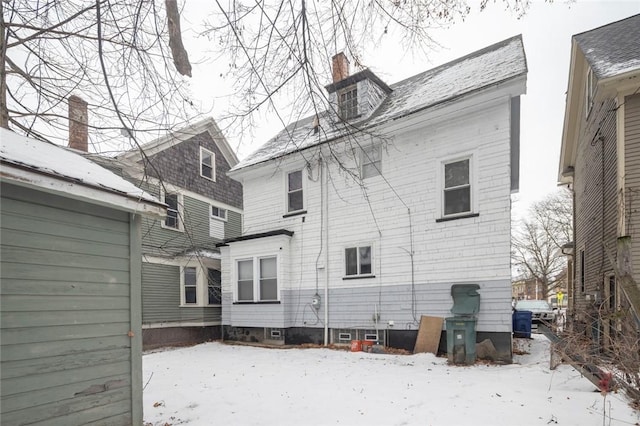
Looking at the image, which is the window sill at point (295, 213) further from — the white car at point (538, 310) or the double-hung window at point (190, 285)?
the white car at point (538, 310)

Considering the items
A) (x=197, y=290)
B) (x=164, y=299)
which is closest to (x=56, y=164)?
(x=164, y=299)

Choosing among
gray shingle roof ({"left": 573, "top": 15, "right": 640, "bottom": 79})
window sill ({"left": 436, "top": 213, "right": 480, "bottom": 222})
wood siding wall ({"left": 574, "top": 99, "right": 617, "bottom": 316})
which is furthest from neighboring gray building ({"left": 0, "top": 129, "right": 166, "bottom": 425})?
gray shingle roof ({"left": 573, "top": 15, "right": 640, "bottom": 79})

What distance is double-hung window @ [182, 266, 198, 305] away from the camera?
47.3ft

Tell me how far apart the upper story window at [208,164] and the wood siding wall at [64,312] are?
39.9ft

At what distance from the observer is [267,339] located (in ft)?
39.7

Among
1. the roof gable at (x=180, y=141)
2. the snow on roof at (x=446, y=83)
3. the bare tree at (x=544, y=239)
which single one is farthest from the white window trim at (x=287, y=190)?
the bare tree at (x=544, y=239)

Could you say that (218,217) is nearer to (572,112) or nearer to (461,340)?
(461,340)

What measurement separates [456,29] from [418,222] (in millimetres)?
6072

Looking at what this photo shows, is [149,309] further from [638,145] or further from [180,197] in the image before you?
[638,145]

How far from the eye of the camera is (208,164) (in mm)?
16188

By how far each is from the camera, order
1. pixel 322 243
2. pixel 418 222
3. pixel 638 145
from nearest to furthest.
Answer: pixel 638 145
pixel 418 222
pixel 322 243

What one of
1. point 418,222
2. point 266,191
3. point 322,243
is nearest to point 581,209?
point 418,222

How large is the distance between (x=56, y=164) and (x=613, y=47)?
11161 mm

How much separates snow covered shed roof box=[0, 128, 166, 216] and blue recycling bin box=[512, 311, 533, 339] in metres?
11.4
